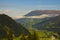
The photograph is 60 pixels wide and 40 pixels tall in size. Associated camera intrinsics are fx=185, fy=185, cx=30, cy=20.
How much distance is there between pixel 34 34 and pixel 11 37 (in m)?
9.32

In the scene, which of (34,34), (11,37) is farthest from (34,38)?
(11,37)

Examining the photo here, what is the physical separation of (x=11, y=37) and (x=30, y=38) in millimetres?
7467

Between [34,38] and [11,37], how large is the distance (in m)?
9.19

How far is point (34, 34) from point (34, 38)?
153 cm

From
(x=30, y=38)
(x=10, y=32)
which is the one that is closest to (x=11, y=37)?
(x=10, y=32)

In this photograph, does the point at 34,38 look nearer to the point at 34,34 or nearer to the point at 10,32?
the point at 34,34

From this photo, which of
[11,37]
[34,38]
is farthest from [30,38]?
[11,37]

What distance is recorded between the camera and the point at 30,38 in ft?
235

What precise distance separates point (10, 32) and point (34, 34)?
9704 mm

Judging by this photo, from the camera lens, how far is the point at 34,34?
70125 mm

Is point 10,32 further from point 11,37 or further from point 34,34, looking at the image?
point 34,34

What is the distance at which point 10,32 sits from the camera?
72.6 meters

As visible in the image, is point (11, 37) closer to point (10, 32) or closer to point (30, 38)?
point (10, 32)

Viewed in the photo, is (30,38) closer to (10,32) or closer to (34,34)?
(34,34)
